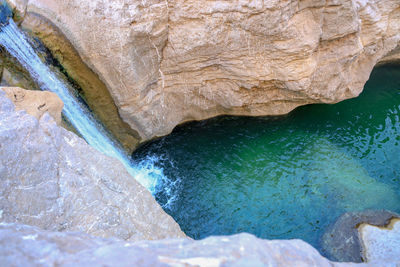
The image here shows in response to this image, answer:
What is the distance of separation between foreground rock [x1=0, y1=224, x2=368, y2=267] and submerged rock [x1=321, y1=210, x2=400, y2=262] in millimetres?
4177

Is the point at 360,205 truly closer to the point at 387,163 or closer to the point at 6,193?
the point at 387,163

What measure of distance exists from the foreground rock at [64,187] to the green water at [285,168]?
8.59 ft

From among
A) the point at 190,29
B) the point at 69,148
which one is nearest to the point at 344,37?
the point at 190,29

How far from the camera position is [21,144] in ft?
13.4

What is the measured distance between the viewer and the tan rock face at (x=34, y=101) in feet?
16.4

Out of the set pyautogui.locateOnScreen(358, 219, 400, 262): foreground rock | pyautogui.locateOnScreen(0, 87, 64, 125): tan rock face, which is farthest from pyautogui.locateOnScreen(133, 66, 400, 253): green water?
pyautogui.locateOnScreen(0, 87, 64, 125): tan rock face

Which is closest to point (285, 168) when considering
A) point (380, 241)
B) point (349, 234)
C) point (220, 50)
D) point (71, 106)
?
point (349, 234)

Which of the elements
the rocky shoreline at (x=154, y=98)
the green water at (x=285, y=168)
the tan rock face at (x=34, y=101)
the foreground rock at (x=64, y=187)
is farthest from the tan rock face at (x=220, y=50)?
the foreground rock at (x=64, y=187)

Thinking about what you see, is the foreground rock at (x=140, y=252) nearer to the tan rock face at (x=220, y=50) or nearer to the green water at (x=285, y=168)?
the green water at (x=285, y=168)

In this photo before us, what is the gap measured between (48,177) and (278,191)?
16.9 ft

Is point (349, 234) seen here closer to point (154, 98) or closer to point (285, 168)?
point (285, 168)

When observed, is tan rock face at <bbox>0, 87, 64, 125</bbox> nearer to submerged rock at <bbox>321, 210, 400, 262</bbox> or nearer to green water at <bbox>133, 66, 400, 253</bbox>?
green water at <bbox>133, 66, 400, 253</bbox>

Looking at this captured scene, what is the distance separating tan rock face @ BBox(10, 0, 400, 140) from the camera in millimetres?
6900

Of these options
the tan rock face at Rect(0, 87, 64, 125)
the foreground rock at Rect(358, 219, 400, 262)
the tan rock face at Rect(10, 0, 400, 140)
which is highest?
the tan rock face at Rect(0, 87, 64, 125)
